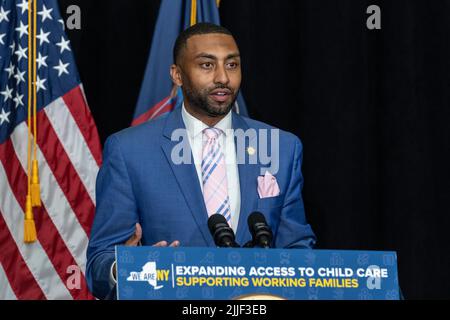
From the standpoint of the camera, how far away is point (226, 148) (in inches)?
145

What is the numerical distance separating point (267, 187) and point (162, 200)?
386 millimetres

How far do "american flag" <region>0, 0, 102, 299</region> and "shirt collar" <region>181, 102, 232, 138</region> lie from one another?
1.26 metres

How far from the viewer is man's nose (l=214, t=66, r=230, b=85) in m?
3.56

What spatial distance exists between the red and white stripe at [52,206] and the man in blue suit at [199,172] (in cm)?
124

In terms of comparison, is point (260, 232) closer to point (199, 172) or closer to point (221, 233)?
point (221, 233)

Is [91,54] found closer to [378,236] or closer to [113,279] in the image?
[378,236]

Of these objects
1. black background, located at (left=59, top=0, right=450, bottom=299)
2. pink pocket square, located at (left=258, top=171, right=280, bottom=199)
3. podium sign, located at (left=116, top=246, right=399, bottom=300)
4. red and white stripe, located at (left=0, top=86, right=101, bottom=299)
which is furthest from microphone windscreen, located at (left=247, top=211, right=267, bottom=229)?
black background, located at (left=59, top=0, right=450, bottom=299)

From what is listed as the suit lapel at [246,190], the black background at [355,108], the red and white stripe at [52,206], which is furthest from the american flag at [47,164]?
the suit lapel at [246,190]

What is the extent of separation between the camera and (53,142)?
4.86 meters

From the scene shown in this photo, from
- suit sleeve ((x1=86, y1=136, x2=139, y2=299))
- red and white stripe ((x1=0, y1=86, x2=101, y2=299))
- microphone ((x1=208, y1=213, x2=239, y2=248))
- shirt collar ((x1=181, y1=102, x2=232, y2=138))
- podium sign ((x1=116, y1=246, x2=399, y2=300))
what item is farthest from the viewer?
red and white stripe ((x1=0, y1=86, x2=101, y2=299))

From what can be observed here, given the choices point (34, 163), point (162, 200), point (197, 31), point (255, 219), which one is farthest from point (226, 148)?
point (34, 163)

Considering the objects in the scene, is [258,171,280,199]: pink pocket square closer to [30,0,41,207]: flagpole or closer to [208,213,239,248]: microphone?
[208,213,239,248]: microphone
